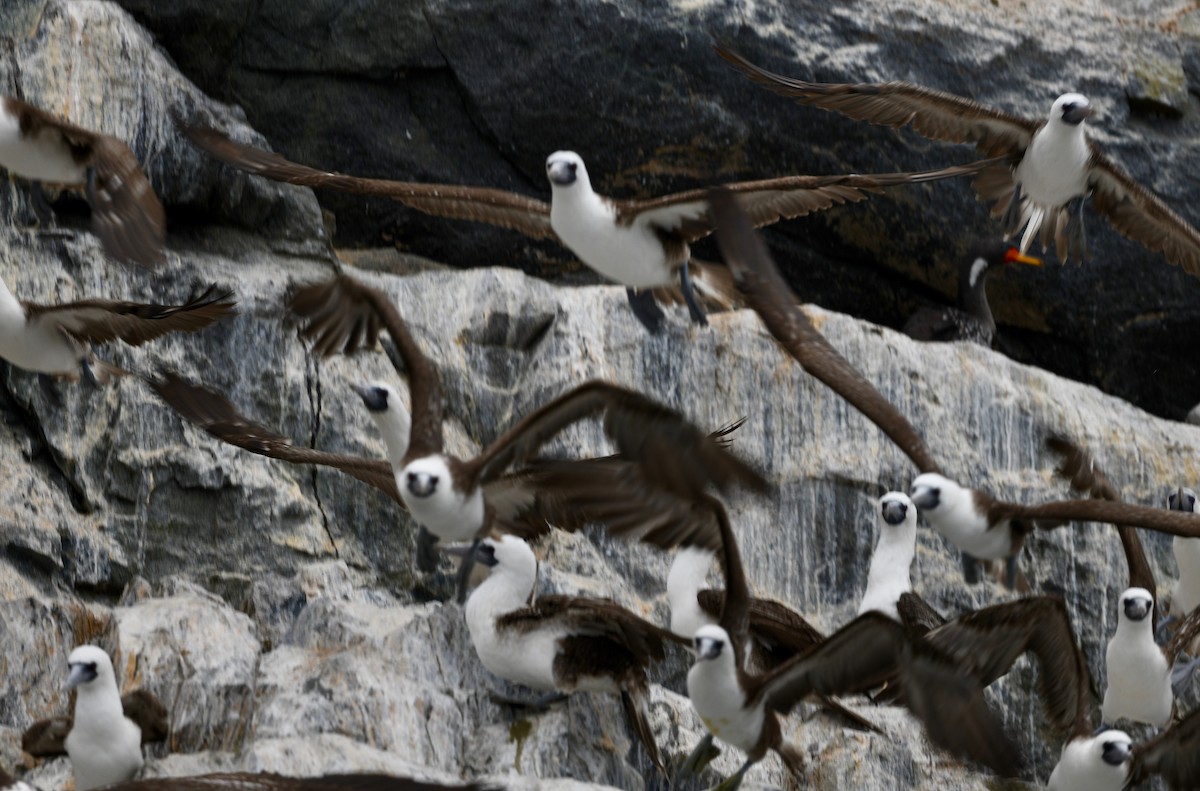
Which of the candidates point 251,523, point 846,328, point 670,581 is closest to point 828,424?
point 846,328

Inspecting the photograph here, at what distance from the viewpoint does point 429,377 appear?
9031 millimetres

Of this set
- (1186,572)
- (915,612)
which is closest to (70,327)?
(915,612)

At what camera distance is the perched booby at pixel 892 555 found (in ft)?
34.9

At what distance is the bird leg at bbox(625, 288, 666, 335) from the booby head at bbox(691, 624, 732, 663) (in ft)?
9.87

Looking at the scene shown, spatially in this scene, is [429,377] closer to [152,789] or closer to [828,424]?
[152,789]

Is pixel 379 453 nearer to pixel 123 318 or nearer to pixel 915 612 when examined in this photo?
pixel 123 318

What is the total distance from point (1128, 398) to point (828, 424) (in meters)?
4.41

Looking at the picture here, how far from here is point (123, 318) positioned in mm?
10320

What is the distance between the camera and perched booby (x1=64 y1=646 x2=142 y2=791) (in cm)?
825

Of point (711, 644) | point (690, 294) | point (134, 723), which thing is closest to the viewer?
point (134, 723)

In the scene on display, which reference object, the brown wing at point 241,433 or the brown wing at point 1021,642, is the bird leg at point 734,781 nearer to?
the brown wing at point 1021,642

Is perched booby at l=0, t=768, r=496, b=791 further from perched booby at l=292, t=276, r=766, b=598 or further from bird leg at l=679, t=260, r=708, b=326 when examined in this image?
bird leg at l=679, t=260, r=708, b=326

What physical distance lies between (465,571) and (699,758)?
148 cm

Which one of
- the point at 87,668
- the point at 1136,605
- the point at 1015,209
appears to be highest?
the point at 1015,209
